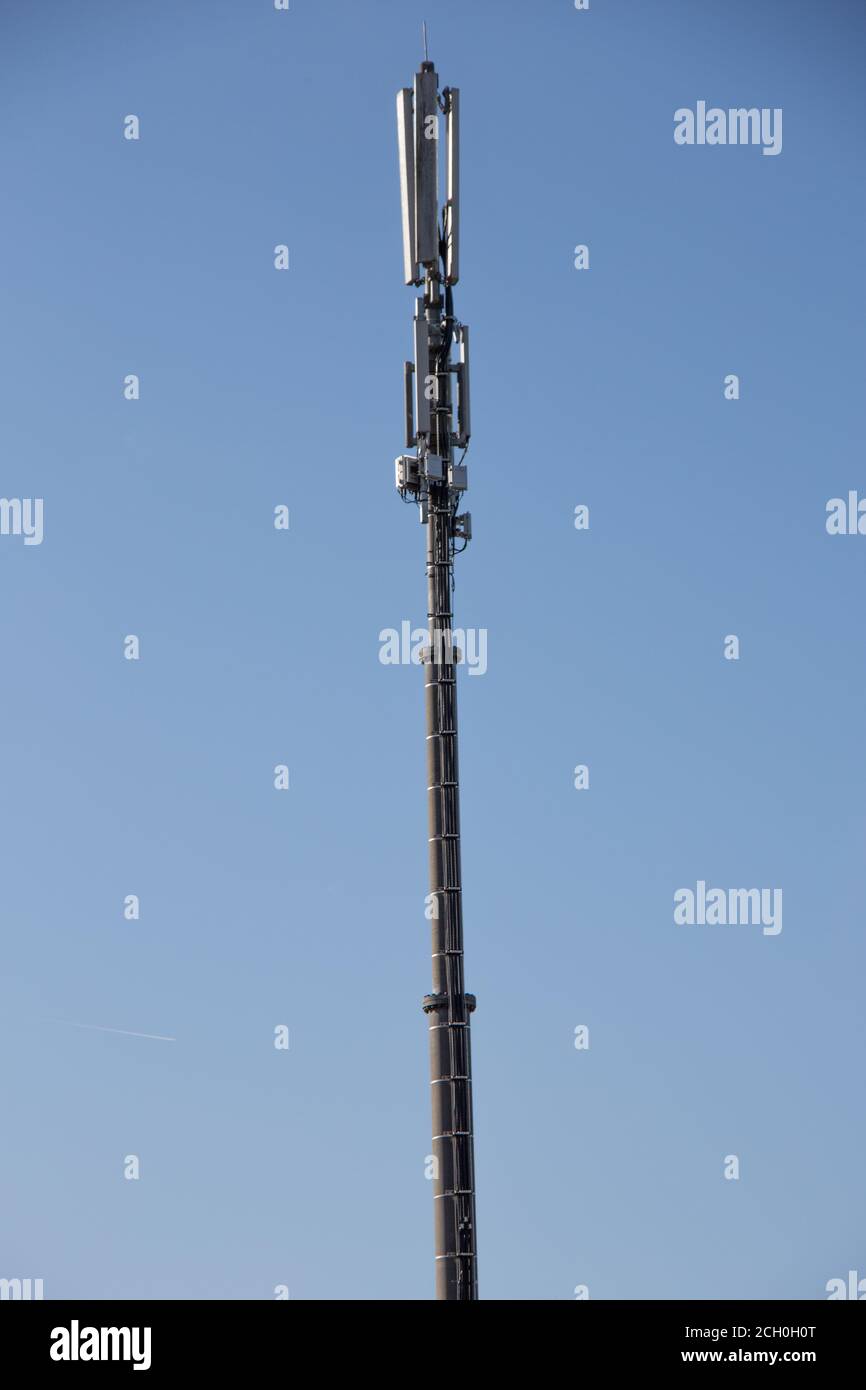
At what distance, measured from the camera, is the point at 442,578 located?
49188mm

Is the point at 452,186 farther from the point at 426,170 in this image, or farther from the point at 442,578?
the point at 442,578

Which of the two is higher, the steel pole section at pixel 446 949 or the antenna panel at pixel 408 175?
the antenna panel at pixel 408 175

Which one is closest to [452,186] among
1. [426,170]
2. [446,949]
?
[426,170]

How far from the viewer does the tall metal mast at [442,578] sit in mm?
45875

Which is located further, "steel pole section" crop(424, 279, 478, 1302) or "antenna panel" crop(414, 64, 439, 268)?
"antenna panel" crop(414, 64, 439, 268)

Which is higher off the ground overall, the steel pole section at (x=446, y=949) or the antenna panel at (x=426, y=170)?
the antenna panel at (x=426, y=170)

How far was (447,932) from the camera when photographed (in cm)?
4709

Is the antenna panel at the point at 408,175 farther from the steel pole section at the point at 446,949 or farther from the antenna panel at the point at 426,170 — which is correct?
the steel pole section at the point at 446,949

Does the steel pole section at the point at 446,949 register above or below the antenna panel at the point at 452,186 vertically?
below

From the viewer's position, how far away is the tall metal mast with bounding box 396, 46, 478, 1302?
4588 cm

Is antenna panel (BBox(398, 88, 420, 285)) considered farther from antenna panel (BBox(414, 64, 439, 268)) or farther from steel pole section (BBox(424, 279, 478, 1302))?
steel pole section (BBox(424, 279, 478, 1302))

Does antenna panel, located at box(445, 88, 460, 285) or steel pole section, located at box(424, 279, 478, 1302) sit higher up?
antenna panel, located at box(445, 88, 460, 285)

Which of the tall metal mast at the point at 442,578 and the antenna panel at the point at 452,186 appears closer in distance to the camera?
the tall metal mast at the point at 442,578
